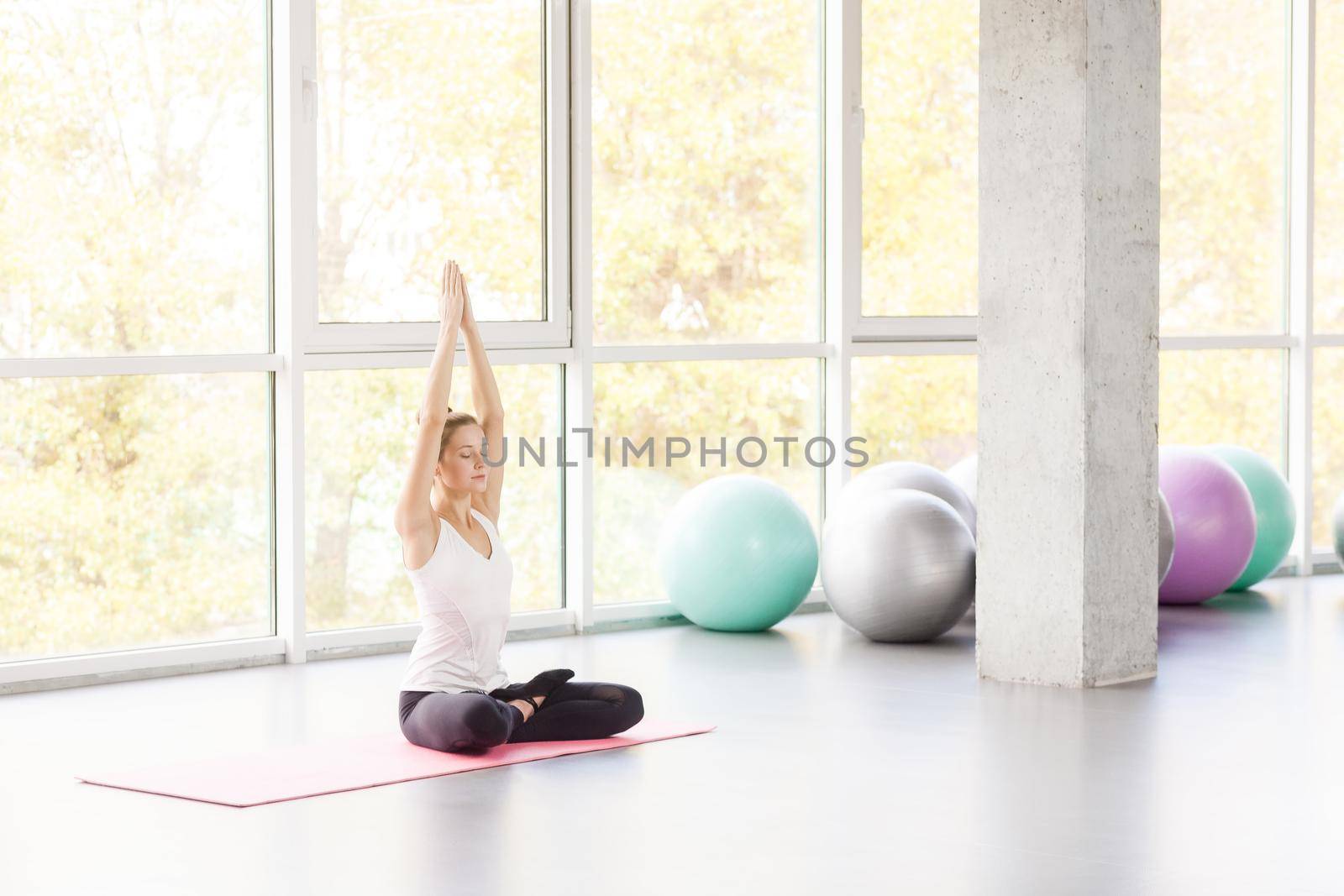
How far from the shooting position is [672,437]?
24.4 ft

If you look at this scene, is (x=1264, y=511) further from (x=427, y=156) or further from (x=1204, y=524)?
(x=427, y=156)

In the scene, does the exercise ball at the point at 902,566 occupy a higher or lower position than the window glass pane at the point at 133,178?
lower

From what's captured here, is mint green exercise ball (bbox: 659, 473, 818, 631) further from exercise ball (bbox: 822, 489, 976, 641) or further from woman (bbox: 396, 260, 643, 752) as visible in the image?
woman (bbox: 396, 260, 643, 752)

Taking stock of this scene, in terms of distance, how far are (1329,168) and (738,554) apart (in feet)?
13.0

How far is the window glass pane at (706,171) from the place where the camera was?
7203 mm

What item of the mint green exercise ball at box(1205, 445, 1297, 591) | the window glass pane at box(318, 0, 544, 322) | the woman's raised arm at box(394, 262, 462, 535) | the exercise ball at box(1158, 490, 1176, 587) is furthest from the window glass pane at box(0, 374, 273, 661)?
the mint green exercise ball at box(1205, 445, 1297, 591)

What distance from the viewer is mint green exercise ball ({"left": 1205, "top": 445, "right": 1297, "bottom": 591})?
790 cm

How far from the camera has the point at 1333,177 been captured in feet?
29.7

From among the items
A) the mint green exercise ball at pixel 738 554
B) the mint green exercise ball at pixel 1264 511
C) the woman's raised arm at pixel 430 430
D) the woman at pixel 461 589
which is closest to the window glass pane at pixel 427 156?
the mint green exercise ball at pixel 738 554

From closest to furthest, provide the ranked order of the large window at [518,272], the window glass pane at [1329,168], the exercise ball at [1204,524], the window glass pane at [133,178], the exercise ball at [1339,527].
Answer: the window glass pane at [133,178], the large window at [518,272], the exercise ball at [1204,524], the exercise ball at [1339,527], the window glass pane at [1329,168]

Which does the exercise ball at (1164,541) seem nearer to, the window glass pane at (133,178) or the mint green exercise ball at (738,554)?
the mint green exercise ball at (738,554)

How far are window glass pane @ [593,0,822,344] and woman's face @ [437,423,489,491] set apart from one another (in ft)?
8.18

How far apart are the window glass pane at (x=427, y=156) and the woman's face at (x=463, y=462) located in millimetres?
1901

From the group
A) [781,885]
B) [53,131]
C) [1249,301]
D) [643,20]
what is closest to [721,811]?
[781,885]
